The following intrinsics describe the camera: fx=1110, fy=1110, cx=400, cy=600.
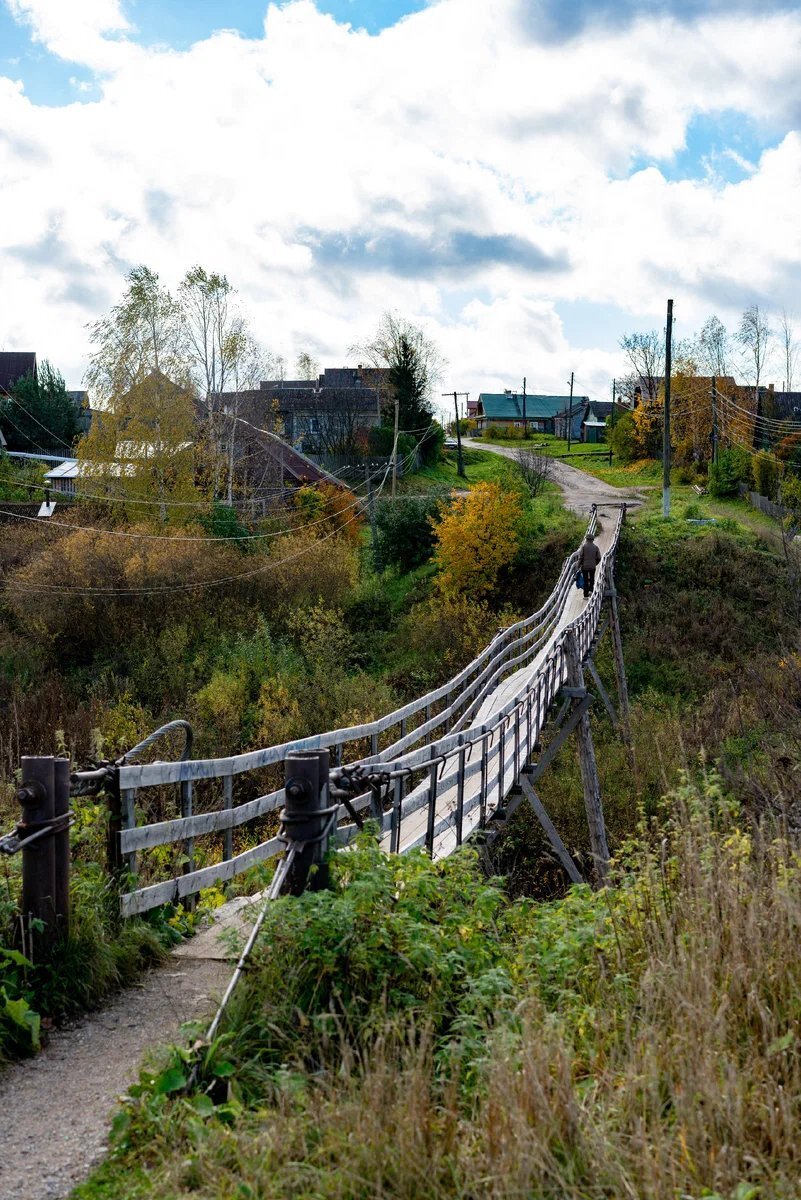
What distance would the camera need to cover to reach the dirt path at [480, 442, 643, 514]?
51.5 metres

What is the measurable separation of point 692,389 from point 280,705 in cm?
4472

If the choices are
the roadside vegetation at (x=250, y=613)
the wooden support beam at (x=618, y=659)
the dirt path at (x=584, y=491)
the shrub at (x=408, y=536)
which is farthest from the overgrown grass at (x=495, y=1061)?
the dirt path at (x=584, y=491)

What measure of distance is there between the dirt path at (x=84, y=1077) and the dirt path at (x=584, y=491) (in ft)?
141

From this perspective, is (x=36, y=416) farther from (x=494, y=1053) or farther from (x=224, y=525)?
(x=494, y=1053)

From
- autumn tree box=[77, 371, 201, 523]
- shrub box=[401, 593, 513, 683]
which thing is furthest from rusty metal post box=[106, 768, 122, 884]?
autumn tree box=[77, 371, 201, 523]

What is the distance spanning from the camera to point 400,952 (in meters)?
4.69

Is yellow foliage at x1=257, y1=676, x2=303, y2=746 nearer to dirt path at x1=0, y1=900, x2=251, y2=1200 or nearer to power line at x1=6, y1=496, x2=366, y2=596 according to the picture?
power line at x1=6, y1=496, x2=366, y2=596

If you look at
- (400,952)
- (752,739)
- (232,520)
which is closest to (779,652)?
(752,739)

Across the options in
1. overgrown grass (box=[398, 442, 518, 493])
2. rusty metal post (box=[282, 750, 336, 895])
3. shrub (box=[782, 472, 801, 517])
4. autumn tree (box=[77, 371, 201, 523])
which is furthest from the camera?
overgrown grass (box=[398, 442, 518, 493])

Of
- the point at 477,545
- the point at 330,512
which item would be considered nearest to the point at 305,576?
the point at 477,545

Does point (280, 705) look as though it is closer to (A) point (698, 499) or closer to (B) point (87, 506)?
(B) point (87, 506)

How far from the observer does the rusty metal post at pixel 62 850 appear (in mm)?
5211

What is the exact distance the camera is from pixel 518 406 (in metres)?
105

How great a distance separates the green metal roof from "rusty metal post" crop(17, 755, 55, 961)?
9984 cm
